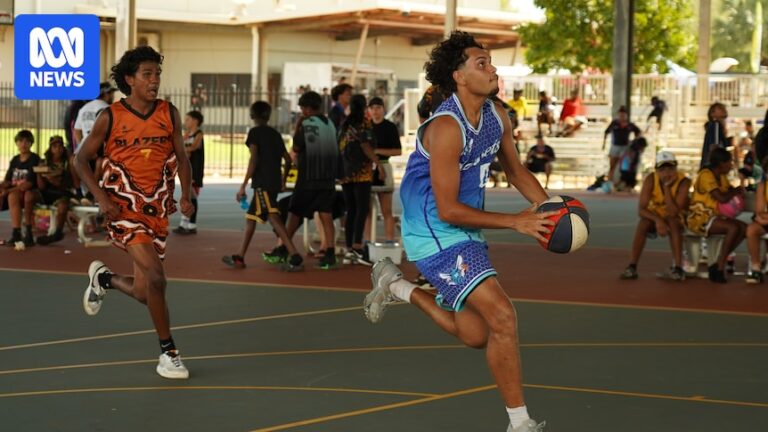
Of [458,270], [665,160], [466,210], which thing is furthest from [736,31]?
[466,210]

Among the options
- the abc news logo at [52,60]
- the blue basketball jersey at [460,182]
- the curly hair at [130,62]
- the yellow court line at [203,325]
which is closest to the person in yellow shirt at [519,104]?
the abc news logo at [52,60]

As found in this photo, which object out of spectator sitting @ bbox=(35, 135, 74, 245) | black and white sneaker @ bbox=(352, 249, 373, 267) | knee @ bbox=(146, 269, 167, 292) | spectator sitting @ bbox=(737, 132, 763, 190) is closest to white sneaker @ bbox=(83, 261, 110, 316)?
knee @ bbox=(146, 269, 167, 292)

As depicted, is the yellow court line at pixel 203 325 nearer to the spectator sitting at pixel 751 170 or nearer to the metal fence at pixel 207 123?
the spectator sitting at pixel 751 170

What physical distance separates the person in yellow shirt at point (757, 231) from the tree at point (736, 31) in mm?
30524

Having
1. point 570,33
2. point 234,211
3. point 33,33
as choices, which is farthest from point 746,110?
point 33,33

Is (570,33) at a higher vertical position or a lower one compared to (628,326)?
higher

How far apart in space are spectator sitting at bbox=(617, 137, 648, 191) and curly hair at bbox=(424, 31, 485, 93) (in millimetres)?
23804

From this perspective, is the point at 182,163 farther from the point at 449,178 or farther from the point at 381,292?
the point at 449,178

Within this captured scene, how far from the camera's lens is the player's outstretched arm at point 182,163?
938 centimetres

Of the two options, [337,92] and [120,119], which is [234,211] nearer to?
[337,92]

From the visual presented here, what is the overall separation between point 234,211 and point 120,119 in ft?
48.0

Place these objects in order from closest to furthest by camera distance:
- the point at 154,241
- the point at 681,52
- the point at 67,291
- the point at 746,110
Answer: the point at 154,241 → the point at 67,291 → the point at 746,110 → the point at 681,52

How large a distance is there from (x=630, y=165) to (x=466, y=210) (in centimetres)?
2467

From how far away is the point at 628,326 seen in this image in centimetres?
1132
